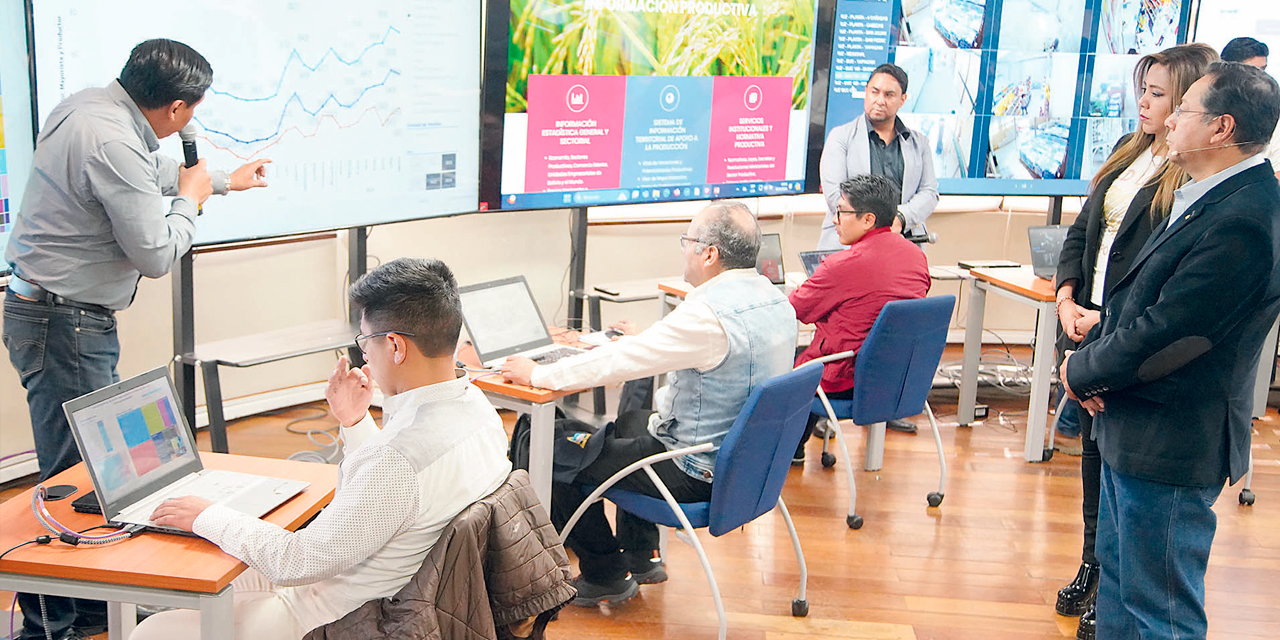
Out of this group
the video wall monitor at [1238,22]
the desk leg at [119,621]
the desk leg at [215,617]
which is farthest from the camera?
the video wall monitor at [1238,22]

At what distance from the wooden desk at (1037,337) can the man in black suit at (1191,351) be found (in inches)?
95.0

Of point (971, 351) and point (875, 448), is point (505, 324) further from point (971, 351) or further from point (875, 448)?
point (971, 351)

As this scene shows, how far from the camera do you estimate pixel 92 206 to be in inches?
101

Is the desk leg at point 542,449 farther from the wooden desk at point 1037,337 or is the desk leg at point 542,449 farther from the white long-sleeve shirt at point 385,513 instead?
the wooden desk at point 1037,337

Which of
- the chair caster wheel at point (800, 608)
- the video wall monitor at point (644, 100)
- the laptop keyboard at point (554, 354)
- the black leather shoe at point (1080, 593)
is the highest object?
the video wall monitor at point (644, 100)

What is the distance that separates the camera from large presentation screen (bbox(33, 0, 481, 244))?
3023 mm

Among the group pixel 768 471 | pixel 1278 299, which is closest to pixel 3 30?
pixel 768 471

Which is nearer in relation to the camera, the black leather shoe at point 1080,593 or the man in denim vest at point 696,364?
the man in denim vest at point 696,364

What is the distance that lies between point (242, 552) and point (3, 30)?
1.74 m

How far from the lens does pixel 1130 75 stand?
19.6 ft

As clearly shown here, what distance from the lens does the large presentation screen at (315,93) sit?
3.02 m

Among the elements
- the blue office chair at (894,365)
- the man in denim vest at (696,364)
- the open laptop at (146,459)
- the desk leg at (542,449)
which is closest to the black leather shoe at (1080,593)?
the blue office chair at (894,365)

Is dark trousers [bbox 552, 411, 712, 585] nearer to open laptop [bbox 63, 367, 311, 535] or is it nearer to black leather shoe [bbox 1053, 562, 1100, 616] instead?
open laptop [bbox 63, 367, 311, 535]

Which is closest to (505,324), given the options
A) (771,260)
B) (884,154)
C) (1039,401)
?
(771,260)
